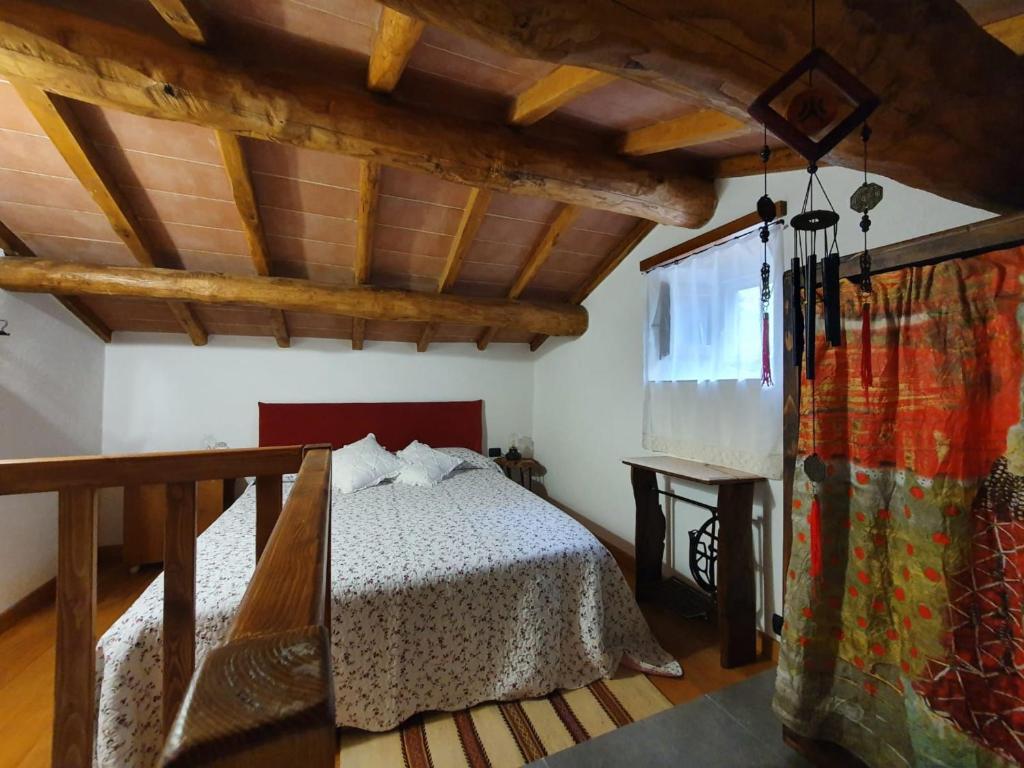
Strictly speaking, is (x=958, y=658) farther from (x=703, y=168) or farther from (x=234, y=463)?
(x=703, y=168)

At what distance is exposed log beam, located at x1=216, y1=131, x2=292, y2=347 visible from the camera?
1911 millimetres

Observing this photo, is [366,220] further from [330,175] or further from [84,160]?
[84,160]

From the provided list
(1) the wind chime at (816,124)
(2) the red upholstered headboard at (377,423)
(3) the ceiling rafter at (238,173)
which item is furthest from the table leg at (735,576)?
(3) the ceiling rafter at (238,173)

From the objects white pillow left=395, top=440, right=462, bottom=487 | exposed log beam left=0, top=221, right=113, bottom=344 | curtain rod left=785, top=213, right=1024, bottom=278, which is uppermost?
exposed log beam left=0, top=221, right=113, bottom=344

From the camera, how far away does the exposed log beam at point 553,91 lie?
1.49 metres

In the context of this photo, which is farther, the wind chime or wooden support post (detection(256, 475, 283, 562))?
wooden support post (detection(256, 475, 283, 562))

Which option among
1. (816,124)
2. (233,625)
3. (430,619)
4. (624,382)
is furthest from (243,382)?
(816,124)

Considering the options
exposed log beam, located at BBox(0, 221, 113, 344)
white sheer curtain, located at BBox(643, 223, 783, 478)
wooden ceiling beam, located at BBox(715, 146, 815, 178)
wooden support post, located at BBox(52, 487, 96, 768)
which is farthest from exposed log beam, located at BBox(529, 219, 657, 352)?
exposed log beam, located at BBox(0, 221, 113, 344)

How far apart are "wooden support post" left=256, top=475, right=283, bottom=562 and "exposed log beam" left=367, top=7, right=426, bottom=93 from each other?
1.48 m

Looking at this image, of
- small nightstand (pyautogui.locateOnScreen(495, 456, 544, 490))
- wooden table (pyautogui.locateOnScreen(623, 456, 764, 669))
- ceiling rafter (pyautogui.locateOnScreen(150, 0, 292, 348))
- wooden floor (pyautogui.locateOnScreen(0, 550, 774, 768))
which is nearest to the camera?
ceiling rafter (pyautogui.locateOnScreen(150, 0, 292, 348))

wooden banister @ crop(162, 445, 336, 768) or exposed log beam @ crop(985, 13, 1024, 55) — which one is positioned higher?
exposed log beam @ crop(985, 13, 1024, 55)

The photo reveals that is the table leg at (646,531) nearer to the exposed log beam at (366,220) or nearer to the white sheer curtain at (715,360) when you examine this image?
the white sheer curtain at (715,360)

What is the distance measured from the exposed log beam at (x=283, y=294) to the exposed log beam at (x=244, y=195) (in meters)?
0.20

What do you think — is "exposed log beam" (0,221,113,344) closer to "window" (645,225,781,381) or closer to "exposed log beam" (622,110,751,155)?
"exposed log beam" (622,110,751,155)
